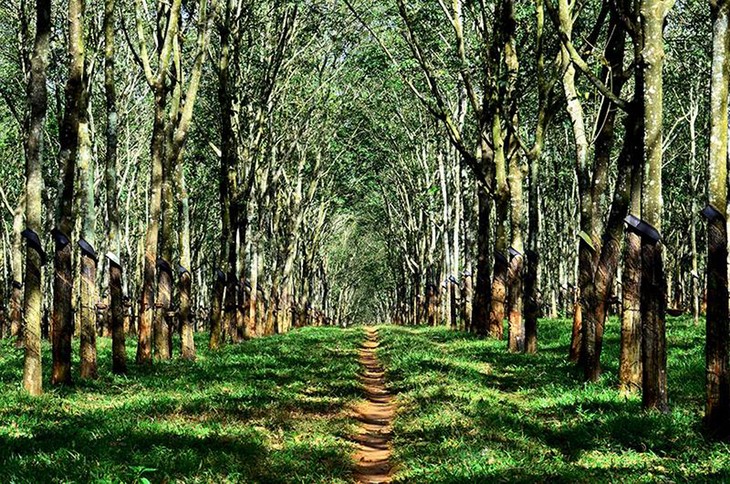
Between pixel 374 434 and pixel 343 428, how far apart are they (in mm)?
588

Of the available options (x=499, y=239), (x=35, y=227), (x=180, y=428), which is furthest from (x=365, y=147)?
(x=180, y=428)

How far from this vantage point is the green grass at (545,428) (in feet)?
23.7

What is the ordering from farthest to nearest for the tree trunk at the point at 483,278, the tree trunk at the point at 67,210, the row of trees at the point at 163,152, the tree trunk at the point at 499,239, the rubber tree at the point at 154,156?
the tree trunk at the point at 483,278, the tree trunk at the point at 499,239, the rubber tree at the point at 154,156, the row of trees at the point at 163,152, the tree trunk at the point at 67,210

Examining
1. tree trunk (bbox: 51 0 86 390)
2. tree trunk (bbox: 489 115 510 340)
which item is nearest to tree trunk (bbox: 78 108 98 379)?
tree trunk (bbox: 51 0 86 390)

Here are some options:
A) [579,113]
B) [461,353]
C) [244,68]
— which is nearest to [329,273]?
[244,68]

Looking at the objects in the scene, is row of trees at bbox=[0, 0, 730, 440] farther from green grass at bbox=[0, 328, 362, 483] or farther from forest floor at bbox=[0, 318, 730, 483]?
green grass at bbox=[0, 328, 362, 483]

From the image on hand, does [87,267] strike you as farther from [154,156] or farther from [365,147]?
[365,147]

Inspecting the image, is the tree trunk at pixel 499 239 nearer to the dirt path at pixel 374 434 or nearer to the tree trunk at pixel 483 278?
the tree trunk at pixel 483 278

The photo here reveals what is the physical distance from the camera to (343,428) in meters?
10.2

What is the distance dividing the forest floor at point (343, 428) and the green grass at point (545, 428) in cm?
2

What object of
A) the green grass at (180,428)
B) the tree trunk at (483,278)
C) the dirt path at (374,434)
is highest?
the tree trunk at (483,278)

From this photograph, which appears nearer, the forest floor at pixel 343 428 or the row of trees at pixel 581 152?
the forest floor at pixel 343 428

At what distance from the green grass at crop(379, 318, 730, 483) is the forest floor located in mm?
24

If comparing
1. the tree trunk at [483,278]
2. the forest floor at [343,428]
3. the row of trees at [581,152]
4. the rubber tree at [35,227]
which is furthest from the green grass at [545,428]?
the tree trunk at [483,278]
